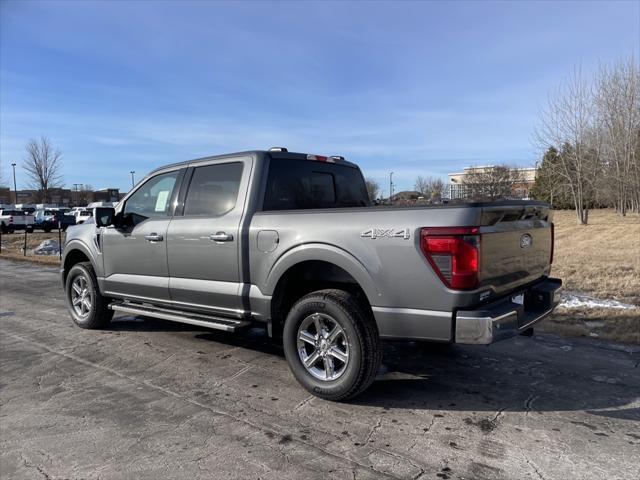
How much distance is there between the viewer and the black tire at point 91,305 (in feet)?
20.2

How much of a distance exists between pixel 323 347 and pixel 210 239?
1.54 meters

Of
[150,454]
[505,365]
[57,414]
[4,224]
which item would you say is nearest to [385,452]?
[150,454]

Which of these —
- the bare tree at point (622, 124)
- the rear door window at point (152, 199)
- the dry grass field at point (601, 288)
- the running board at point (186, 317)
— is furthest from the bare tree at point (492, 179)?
the running board at point (186, 317)

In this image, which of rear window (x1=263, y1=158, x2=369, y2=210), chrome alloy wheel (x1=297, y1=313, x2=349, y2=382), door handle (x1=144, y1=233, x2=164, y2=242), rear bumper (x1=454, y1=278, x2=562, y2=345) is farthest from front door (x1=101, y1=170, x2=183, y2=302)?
rear bumper (x1=454, y1=278, x2=562, y2=345)

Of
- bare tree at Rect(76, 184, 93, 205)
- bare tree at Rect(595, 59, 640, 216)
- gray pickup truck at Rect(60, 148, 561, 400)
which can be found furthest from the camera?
bare tree at Rect(76, 184, 93, 205)

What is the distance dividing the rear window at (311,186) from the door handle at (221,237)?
417mm

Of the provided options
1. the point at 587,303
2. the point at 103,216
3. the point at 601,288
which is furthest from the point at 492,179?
the point at 103,216

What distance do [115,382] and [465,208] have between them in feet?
11.0

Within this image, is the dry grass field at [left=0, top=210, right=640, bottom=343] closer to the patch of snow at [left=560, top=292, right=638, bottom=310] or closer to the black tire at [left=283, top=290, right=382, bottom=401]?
the patch of snow at [left=560, top=292, right=638, bottom=310]

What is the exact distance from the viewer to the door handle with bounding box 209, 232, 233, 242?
4.47 meters

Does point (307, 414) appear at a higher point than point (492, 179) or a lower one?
lower

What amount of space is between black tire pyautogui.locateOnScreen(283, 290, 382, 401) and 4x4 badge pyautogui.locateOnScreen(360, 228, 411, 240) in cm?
55

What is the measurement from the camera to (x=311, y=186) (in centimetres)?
500

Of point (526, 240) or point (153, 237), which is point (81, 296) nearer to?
point (153, 237)
